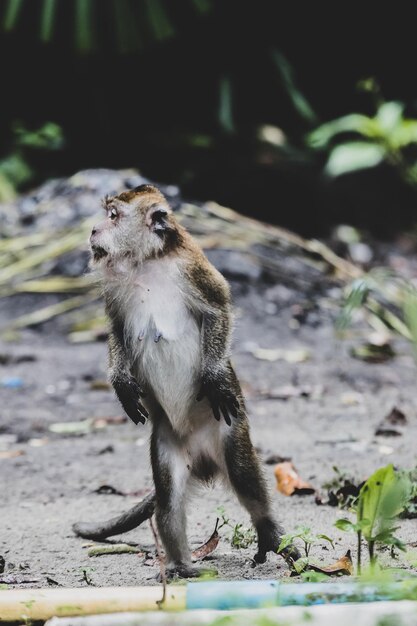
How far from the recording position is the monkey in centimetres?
360

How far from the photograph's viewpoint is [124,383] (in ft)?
11.7

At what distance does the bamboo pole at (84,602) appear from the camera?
2654mm

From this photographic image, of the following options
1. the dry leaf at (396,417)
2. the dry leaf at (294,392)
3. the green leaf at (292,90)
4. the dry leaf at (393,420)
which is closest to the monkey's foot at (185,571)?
the dry leaf at (393,420)

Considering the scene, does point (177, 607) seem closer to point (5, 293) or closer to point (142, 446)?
point (142, 446)

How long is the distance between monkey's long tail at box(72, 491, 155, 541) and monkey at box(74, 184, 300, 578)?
195 mm

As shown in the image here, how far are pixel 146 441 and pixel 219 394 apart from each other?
2326 millimetres

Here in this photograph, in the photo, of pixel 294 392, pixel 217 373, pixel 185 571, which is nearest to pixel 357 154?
pixel 294 392

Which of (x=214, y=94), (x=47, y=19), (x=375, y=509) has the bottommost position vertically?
(x=375, y=509)

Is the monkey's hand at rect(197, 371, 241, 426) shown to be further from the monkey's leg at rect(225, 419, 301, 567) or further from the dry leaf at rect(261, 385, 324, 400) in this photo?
the dry leaf at rect(261, 385, 324, 400)

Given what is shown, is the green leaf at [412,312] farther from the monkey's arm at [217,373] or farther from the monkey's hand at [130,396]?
the monkey's hand at [130,396]

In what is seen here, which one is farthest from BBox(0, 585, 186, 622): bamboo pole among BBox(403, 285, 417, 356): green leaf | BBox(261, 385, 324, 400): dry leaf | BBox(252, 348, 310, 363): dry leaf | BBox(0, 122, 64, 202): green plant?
BBox(0, 122, 64, 202): green plant

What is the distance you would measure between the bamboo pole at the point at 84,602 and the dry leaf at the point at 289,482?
1.85m

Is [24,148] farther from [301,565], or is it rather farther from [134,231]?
[301,565]

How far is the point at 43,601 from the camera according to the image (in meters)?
2.72
